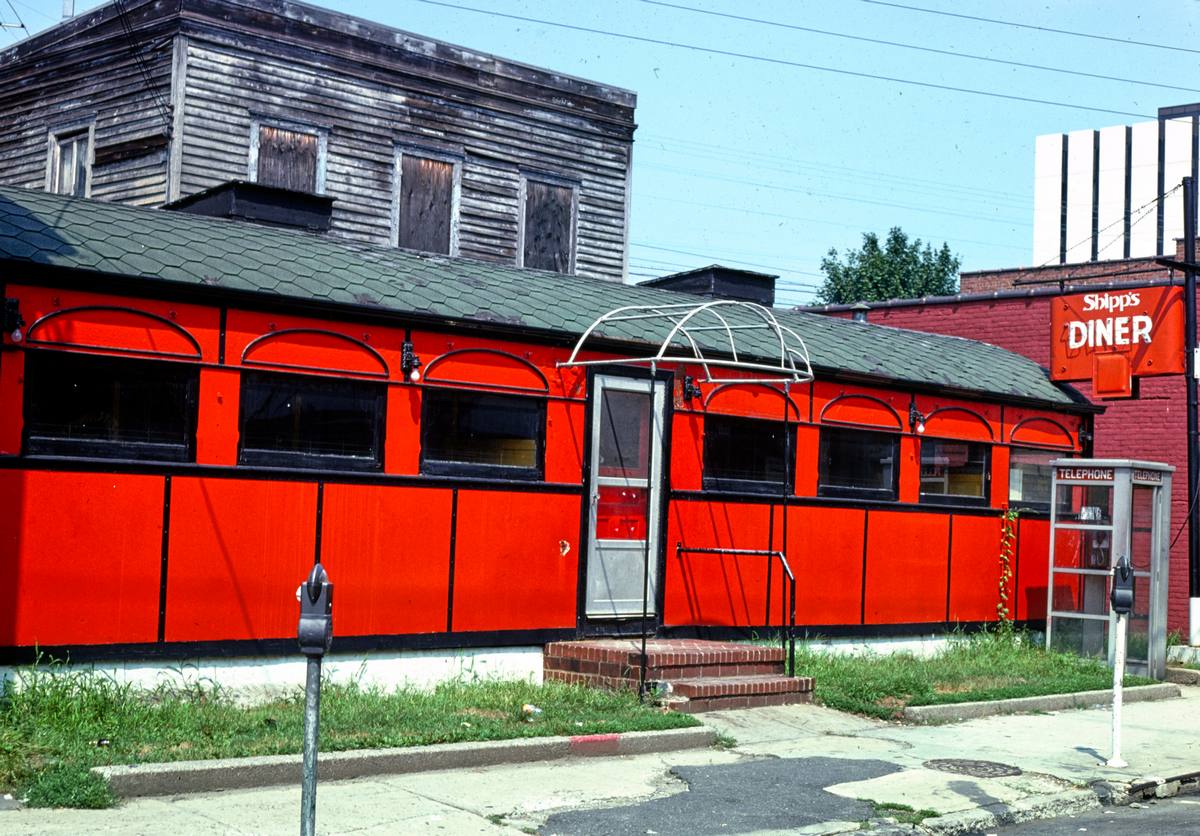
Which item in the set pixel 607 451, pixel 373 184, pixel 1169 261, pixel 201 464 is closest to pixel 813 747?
pixel 607 451

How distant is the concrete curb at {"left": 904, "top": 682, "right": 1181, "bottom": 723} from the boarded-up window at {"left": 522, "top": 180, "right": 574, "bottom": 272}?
12736 millimetres

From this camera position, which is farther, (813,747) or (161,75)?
(161,75)

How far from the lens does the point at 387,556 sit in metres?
11.9

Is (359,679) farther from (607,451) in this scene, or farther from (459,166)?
(459,166)

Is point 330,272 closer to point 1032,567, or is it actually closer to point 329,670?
point 329,670

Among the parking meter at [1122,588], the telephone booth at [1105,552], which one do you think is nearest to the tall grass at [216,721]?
the parking meter at [1122,588]

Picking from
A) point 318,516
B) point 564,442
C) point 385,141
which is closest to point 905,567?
point 564,442

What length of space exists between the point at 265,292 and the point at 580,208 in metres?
14.2

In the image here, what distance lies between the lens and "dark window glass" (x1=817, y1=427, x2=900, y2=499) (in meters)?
15.6

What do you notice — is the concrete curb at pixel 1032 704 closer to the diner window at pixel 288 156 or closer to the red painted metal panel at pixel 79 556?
the red painted metal panel at pixel 79 556

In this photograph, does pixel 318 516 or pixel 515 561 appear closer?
pixel 318 516

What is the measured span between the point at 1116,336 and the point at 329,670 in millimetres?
11969

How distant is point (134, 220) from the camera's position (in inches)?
466

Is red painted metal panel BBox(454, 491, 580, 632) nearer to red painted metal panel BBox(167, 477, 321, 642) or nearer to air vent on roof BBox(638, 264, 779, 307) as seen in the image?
red painted metal panel BBox(167, 477, 321, 642)
